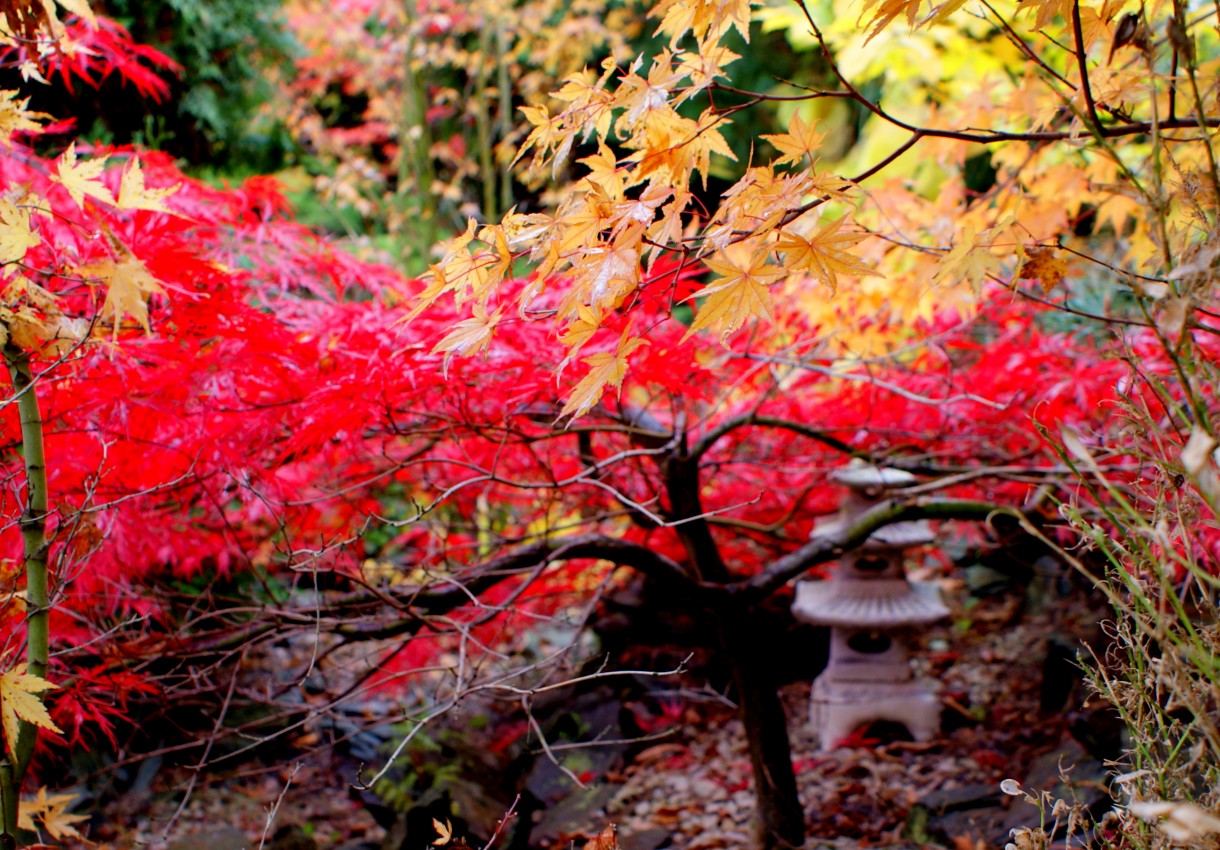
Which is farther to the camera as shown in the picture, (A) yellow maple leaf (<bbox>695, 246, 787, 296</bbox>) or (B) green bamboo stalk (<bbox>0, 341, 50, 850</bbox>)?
(B) green bamboo stalk (<bbox>0, 341, 50, 850</bbox>)

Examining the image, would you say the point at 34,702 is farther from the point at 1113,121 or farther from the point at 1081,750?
the point at 1081,750

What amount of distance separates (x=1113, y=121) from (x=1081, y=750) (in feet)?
8.25

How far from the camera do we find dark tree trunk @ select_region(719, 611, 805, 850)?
2838mm

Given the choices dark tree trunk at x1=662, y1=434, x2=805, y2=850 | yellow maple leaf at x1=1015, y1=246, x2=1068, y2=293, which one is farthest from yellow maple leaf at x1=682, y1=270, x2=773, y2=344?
dark tree trunk at x1=662, y1=434, x2=805, y2=850

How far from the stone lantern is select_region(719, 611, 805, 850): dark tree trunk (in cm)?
85

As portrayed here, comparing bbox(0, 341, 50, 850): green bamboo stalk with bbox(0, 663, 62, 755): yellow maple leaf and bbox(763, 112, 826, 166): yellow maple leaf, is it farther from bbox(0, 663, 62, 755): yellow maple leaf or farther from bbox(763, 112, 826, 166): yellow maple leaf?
bbox(763, 112, 826, 166): yellow maple leaf

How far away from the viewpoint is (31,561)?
5.46 feet

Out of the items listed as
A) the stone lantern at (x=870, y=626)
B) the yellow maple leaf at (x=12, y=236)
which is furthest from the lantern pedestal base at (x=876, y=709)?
the yellow maple leaf at (x=12, y=236)

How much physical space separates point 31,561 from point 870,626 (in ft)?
9.57

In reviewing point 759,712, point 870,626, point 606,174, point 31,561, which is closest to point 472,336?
point 606,174

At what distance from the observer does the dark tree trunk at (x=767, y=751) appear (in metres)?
2.84

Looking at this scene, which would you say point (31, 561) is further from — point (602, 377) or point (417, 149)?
point (417, 149)

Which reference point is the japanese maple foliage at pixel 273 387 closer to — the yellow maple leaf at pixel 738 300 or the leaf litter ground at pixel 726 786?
the yellow maple leaf at pixel 738 300

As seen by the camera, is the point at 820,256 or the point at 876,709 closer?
the point at 820,256
